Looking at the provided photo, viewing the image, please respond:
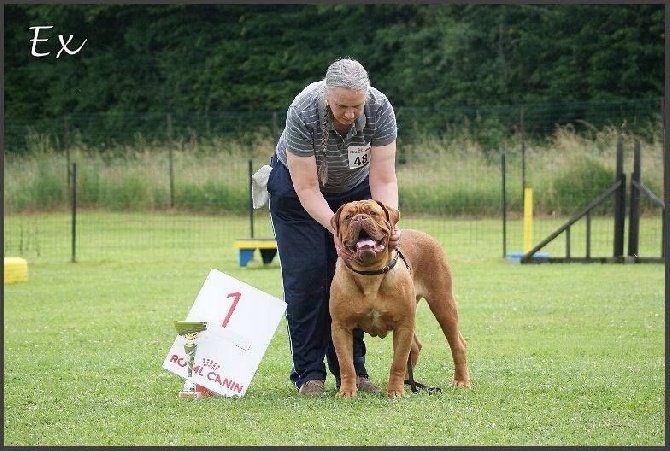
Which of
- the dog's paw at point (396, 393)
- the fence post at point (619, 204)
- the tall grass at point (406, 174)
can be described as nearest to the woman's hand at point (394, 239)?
the dog's paw at point (396, 393)

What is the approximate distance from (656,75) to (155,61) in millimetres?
13744

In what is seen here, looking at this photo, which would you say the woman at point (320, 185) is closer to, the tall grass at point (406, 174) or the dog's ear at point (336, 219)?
the dog's ear at point (336, 219)

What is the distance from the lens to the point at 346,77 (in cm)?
517

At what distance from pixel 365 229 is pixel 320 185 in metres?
0.68

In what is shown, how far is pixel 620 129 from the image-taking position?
23.1 m

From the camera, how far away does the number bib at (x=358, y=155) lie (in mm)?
5578

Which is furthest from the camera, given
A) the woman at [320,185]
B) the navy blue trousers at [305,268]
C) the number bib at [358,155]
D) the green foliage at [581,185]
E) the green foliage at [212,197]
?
the green foliage at [212,197]

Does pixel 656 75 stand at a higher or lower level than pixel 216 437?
higher

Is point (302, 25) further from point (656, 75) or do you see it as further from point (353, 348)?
point (353, 348)

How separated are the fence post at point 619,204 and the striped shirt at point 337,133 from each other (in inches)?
324

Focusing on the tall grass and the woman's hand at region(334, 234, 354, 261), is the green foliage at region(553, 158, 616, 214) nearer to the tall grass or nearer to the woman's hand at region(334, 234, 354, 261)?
the tall grass

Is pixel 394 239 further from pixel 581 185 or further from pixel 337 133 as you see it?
pixel 581 185

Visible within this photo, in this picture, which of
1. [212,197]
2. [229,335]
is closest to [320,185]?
[229,335]

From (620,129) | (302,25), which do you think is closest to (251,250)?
(620,129)
